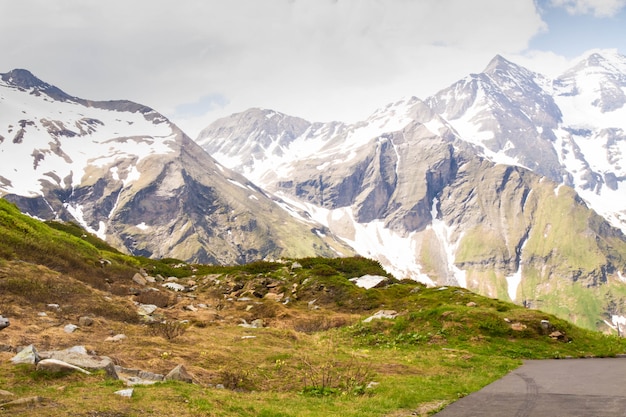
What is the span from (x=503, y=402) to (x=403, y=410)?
3.49 m

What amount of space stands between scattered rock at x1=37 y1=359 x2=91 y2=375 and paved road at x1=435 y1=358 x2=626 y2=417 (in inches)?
453

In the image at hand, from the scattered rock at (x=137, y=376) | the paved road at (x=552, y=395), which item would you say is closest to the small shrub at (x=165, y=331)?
the scattered rock at (x=137, y=376)

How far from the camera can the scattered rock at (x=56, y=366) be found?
43.0 feet

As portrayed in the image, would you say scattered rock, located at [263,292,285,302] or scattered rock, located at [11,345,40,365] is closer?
scattered rock, located at [11,345,40,365]

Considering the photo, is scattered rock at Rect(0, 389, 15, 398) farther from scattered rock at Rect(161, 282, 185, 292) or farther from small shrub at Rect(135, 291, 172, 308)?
scattered rock at Rect(161, 282, 185, 292)

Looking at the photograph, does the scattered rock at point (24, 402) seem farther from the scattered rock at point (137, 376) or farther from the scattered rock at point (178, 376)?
the scattered rock at point (178, 376)

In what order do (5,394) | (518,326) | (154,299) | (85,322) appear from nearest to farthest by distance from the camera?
(5,394)
(85,322)
(518,326)
(154,299)

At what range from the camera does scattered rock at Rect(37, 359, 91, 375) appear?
13.1 metres

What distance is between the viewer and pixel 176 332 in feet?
74.7

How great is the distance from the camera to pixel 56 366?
13305 mm

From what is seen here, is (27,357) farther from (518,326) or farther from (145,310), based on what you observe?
(518,326)

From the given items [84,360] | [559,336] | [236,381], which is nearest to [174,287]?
[236,381]

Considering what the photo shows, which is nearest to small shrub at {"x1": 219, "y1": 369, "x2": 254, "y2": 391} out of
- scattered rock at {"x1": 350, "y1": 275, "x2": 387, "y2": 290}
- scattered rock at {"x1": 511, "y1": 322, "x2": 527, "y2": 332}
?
scattered rock at {"x1": 511, "y1": 322, "x2": 527, "y2": 332}

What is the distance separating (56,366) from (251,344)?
11.0 m
